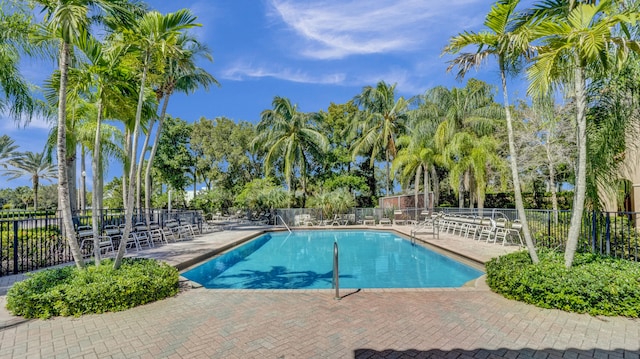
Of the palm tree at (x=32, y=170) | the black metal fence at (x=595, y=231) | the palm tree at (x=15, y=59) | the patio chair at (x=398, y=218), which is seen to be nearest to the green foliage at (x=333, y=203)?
the patio chair at (x=398, y=218)

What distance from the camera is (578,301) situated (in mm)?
4262

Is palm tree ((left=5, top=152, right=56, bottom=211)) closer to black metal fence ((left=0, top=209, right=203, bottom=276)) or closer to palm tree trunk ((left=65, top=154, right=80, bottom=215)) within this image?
palm tree trunk ((left=65, top=154, right=80, bottom=215))

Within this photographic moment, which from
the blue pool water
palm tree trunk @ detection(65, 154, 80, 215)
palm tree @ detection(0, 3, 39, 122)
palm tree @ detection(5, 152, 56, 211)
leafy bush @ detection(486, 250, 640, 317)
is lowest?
the blue pool water

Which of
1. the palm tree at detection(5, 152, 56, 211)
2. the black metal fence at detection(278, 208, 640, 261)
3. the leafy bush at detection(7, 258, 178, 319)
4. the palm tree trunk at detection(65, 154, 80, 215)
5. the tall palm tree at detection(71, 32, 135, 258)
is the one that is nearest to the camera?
the leafy bush at detection(7, 258, 178, 319)

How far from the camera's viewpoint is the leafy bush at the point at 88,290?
434cm

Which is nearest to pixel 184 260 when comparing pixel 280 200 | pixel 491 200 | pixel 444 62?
pixel 444 62

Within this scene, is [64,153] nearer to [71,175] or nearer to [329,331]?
[329,331]

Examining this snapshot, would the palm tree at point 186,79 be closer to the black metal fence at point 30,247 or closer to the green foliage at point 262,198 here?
the black metal fence at point 30,247

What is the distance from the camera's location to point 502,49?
5.59m

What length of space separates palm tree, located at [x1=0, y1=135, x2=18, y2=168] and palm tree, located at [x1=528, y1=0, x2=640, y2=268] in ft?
129

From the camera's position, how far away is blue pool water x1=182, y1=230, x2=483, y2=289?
7828 millimetres

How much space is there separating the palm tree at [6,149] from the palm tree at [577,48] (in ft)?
129

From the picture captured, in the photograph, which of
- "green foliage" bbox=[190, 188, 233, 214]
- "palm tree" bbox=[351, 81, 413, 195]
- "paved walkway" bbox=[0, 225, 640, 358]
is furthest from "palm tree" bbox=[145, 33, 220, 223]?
"palm tree" bbox=[351, 81, 413, 195]

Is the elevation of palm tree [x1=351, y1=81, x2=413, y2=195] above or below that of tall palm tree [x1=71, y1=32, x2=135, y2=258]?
above
